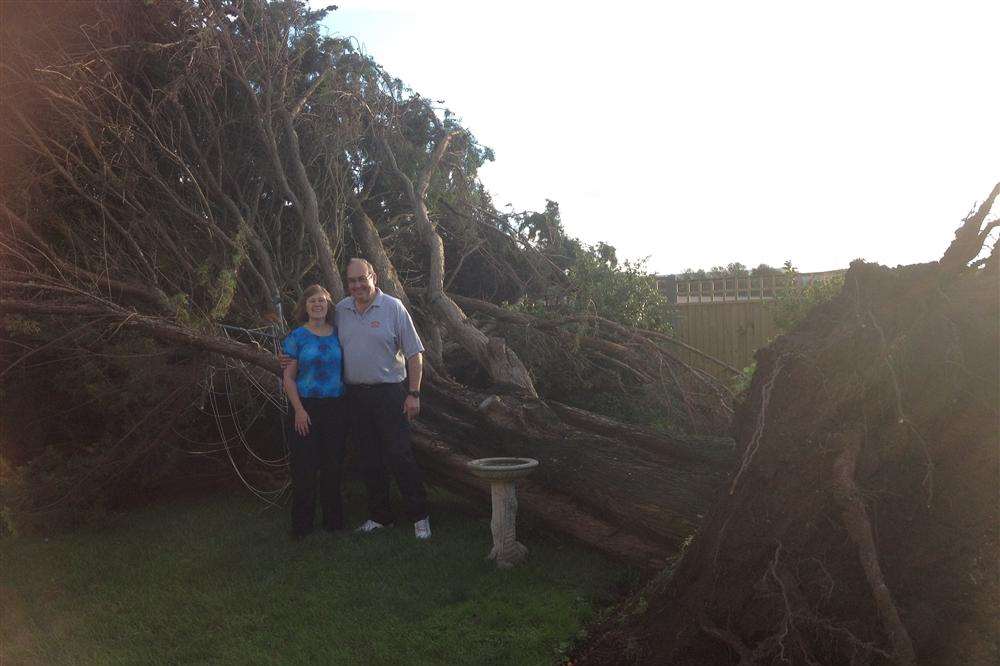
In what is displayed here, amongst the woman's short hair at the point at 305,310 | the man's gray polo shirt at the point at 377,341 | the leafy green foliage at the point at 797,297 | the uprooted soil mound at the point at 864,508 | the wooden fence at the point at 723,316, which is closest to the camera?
the uprooted soil mound at the point at 864,508

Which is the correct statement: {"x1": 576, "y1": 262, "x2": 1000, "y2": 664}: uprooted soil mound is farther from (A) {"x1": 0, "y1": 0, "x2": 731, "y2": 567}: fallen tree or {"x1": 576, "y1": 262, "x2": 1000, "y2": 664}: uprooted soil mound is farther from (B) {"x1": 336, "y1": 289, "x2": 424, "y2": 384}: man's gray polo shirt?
(B) {"x1": 336, "y1": 289, "x2": 424, "y2": 384}: man's gray polo shirt

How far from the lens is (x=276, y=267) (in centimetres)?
812

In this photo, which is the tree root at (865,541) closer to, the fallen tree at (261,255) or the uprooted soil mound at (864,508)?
the uprooted soil mound at (864,508)

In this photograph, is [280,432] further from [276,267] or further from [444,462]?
[444,462]

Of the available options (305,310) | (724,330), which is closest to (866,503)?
(305,310)

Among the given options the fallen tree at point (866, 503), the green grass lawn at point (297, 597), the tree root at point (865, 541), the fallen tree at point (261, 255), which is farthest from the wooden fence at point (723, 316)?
the tree root at point (865, 541)

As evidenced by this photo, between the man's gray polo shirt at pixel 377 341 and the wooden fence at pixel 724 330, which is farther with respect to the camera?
the wooden fence at pixel 724 330

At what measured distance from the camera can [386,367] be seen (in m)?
5.26

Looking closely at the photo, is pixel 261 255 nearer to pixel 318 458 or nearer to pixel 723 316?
pixel 318 458

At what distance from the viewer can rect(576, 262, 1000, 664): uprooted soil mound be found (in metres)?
2.70

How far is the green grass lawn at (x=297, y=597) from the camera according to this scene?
12.5 feet

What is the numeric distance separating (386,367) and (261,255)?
2913 millimetres

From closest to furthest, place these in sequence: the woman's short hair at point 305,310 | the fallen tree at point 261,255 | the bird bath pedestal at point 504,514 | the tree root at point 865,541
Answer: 1. the tree root at point 865,541
2. the bird bath pedestal at point 504,514
3. the fallen tree at point 261,255
4. the woman's short hair at point 305,310

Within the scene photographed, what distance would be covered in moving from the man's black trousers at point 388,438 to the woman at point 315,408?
0.16 meters
